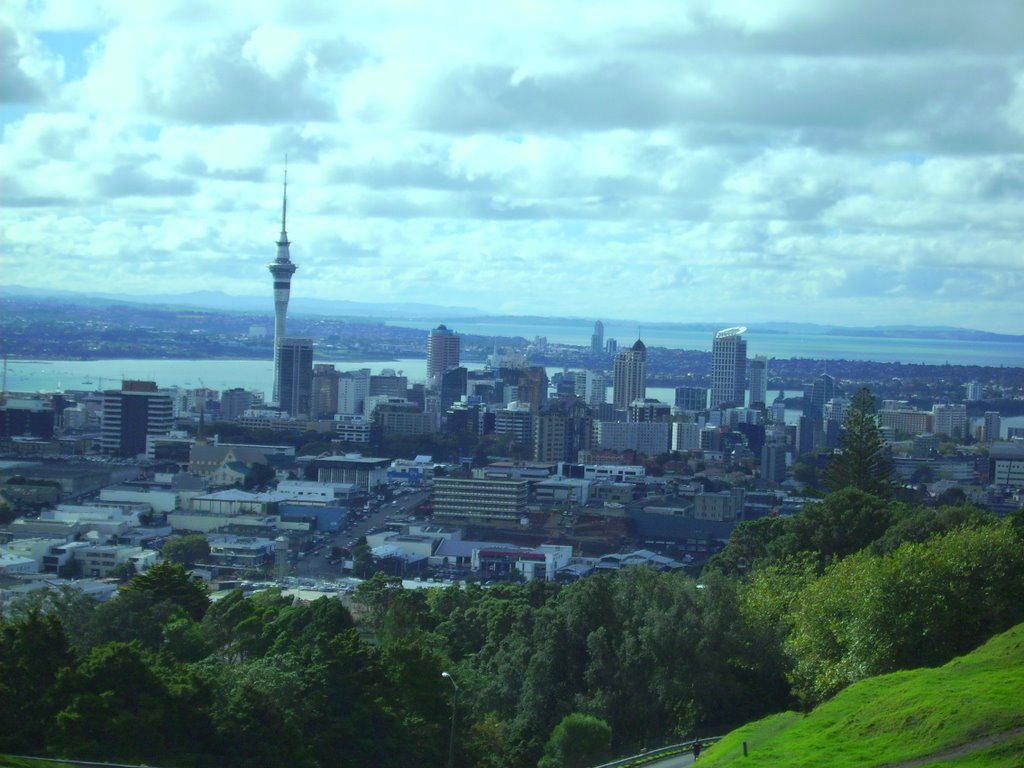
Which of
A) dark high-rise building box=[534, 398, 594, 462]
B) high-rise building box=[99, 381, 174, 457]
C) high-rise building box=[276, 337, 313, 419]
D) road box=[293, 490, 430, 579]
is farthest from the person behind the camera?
high-rise building box=[276, 337, 313, 419]

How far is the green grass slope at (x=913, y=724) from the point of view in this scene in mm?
6086

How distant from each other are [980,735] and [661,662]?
3.55 meters

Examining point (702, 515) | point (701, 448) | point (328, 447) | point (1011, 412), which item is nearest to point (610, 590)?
point (702, 515)

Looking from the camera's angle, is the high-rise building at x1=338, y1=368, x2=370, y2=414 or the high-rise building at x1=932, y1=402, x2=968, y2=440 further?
the high-rise building at x1=338, y1=368, x2=370, y2=414

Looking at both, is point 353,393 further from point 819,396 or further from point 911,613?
point 911,613

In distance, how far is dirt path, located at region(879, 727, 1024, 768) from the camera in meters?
5.98

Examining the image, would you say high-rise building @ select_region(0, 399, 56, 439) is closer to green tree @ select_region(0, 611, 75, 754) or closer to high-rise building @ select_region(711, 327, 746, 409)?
high-rise building @ select_region(711, 327, 746, 409)

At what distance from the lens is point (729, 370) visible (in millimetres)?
67812

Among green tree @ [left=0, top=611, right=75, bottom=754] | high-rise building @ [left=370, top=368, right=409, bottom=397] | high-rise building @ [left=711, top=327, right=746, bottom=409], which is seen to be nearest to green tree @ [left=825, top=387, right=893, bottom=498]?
green tree @ [left=0, top=611, right=75, bottom=754]

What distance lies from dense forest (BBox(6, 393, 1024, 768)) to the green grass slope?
97 cm

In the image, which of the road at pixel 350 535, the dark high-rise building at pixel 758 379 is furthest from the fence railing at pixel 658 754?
the dark high-rise building at pixel 758 379

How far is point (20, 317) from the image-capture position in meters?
59.1

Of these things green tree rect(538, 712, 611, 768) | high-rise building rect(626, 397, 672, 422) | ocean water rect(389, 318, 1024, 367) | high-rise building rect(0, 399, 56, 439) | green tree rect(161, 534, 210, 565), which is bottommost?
green tree rect(161, 534, 210, 565)

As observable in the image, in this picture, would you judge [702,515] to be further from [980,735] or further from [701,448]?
[980,735]
